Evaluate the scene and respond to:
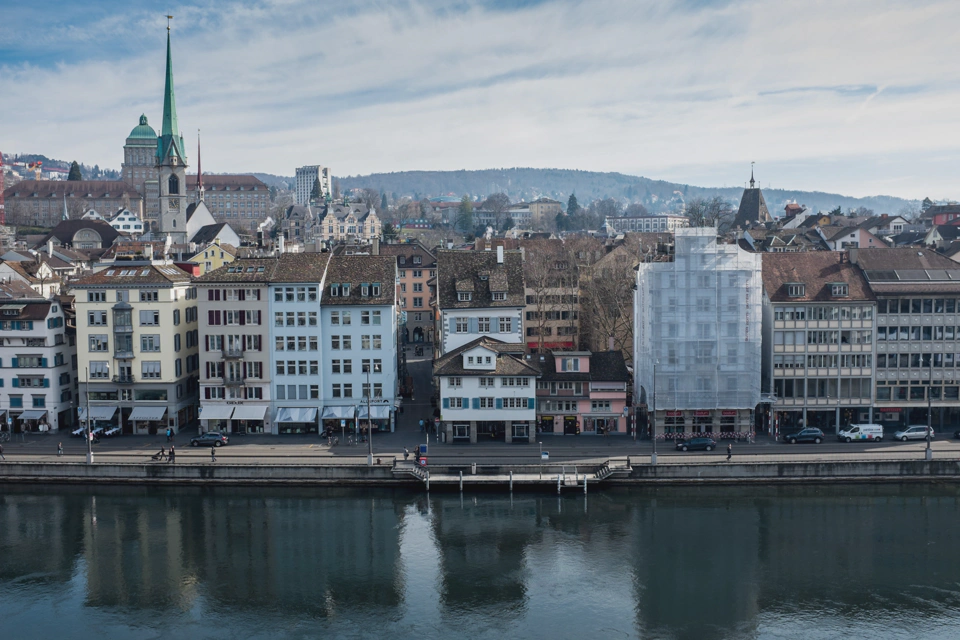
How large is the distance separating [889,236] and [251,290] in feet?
351

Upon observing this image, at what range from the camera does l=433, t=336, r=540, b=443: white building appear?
214 feet

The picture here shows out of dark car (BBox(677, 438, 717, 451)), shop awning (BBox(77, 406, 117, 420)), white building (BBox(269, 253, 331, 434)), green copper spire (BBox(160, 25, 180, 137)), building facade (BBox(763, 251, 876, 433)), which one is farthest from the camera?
green copper spire (BBox(160, 25, 180, 137))

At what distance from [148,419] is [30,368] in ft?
34.3

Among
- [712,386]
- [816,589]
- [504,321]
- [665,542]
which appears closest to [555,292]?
[504,321]

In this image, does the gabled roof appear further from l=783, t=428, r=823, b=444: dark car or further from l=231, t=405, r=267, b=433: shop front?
l=783, t=428, r=823, b=444: dark car

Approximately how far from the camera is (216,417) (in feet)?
224

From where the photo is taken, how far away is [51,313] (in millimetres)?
71250

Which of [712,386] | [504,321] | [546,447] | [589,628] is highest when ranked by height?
[504,321]

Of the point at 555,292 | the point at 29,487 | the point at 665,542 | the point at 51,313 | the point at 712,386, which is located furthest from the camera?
the point at 555,292

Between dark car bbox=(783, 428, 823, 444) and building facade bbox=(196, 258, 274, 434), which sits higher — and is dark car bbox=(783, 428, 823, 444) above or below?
below

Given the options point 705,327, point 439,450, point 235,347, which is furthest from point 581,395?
point 235,347

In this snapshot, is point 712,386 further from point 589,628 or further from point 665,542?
point 589,628

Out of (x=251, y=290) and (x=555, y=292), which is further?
(x=555, y=292)

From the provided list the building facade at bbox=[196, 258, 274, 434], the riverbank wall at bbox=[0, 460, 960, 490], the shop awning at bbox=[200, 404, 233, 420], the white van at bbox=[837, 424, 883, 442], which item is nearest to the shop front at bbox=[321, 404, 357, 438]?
the building facade at bbox=[196, 258, 274, 434]
